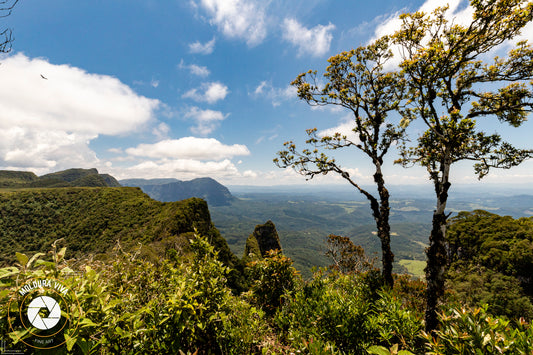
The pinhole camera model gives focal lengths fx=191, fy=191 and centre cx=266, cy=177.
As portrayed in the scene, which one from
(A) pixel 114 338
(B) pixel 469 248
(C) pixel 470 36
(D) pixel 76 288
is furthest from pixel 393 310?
(B) pixel 469 248

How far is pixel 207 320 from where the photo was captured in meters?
3.11

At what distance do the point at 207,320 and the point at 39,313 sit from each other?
2.06 m

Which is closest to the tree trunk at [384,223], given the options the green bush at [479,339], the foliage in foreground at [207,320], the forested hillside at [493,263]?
the foliage in foreground at [207,320]

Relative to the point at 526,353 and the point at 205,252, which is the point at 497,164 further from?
the point at 205,252

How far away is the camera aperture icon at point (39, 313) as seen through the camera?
1.71 meters

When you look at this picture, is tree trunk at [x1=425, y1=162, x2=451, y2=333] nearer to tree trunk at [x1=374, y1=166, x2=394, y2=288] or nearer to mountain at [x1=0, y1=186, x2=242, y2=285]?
tree trunk at [x1=374, y1=166, x2=394, y2=288]

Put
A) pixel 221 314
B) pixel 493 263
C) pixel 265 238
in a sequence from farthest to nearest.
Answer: pixel 265 238 < pixel 493 263 < pixel 221 314

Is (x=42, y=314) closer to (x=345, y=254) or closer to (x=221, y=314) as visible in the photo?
(x=221, y=314)

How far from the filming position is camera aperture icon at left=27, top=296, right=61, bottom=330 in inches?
67.4

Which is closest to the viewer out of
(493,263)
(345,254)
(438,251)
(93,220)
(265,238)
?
(438,251)

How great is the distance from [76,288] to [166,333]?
1.41 meters

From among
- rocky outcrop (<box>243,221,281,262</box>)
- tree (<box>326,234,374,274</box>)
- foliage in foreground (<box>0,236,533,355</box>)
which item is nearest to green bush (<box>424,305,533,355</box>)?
foliage in foreground (<box>0,236,533,355</box>)

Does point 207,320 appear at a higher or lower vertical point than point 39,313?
lower

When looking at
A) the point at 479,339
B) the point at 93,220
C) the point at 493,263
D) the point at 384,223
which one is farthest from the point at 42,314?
the point at 93,220
